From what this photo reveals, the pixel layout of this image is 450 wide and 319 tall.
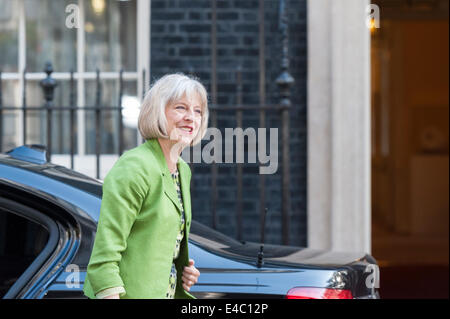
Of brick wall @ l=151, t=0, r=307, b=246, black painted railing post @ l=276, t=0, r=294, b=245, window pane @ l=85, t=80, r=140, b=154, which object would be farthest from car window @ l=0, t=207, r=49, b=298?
window pane @ l=85, t=80, r=140, b=154

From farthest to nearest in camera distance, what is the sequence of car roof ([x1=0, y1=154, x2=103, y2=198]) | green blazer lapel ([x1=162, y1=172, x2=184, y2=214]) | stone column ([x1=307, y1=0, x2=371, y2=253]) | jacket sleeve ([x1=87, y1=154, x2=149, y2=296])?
stone column ([x1=307, y1=0, x2=371, y2=253]), car roof ([x1=0, y1=154, x2=103, y2=198]), green blazer lapel ([x1=162, y1=172, x2=184, y2=214]), jacket sleeve ([x1=87, y1=154, x2=149, y2=296])

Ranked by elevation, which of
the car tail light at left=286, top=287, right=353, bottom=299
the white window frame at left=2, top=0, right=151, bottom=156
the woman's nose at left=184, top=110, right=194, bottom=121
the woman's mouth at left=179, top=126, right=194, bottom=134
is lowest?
the car tail light at left=286, top=287, right=353, bottom=299

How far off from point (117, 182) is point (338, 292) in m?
1.08

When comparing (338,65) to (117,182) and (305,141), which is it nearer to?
(305,141)

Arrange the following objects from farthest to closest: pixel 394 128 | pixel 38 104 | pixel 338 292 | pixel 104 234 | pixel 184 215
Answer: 1. pixel 394 128
2. pixel 38 104
3. pixel 338 292
4. pixel 184 215
5. pixel 104 234

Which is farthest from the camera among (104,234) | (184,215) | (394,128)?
(394,128)

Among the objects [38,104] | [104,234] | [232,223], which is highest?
[38,104]

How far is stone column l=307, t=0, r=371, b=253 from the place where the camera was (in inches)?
257

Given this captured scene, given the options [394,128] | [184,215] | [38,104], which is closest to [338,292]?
[184,215]

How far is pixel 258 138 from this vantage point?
655 cm

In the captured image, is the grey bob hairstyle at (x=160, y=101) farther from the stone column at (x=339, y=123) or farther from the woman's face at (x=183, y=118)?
the stone column at (x=339, y=123)

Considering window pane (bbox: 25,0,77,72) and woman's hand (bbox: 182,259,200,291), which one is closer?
woman's hand (bbox: 182,259,200,291)

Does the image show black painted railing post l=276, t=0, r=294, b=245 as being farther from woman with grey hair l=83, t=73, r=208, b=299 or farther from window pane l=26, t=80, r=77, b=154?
woman with grey hair l=83, t=73, r=208, b=299

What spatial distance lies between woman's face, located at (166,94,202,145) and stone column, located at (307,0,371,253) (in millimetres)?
3965
